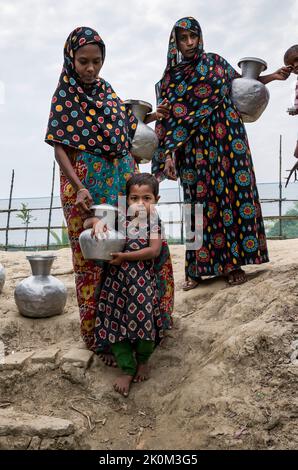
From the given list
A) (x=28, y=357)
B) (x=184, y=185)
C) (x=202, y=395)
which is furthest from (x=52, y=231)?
(x=202, y=395)

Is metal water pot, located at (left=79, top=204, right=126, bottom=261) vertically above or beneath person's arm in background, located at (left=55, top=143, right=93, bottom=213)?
beneath

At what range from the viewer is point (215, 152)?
10.5ft

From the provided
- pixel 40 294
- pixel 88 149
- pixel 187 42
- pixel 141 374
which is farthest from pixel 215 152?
pixel 141 374

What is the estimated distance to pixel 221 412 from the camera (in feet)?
6.38

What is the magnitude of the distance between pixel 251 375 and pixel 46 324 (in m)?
1.48

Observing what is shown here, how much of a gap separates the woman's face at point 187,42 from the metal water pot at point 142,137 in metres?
0.48

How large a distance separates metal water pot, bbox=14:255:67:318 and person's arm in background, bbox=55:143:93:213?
897mm

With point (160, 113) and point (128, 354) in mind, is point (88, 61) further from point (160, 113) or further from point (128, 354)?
point (128, 354)

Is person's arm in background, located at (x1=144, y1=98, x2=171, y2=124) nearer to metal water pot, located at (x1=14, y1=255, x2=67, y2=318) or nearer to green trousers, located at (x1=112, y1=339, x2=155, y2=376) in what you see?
metal water pot, located at (x1=14, y1=255, x2=67, y2=318)

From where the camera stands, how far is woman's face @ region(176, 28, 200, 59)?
308cm

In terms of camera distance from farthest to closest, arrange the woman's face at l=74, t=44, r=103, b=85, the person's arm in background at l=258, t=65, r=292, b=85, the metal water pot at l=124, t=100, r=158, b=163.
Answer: the person's arm in background at l=258, t=65, r=292, b=85, the metal water pot at l=124, t=100, r=158, b=163, the woman's face at l=74, t=44, r=103, b=85

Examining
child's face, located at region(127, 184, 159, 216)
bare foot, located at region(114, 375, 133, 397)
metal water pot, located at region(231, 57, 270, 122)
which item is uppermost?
metal water pot, located at region(231, 57, 270, 122)

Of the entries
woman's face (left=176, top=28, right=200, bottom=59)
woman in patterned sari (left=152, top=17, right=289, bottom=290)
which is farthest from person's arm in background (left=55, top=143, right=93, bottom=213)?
woman's face (left=176, top=28, right=200, bottom=59)
